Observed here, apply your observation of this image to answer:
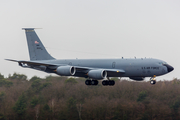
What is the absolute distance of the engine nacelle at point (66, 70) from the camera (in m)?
49.3

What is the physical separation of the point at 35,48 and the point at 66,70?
11.3 metres

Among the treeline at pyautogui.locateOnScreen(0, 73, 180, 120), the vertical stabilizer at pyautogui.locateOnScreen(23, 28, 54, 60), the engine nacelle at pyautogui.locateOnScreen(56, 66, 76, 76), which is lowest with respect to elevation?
the treeline at pyautogui.locateOnScreen(0, 73, 180, 120)

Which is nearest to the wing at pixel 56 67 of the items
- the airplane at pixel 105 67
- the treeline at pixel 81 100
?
the airplane at pixel 105 67

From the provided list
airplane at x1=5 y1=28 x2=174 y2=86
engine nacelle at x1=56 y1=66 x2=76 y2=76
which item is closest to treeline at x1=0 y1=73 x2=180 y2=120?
airplane at x1=5 y1=28 x2=174 y2=86

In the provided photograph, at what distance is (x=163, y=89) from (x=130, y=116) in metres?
11.8

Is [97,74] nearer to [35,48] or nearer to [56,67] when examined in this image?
[56,67]

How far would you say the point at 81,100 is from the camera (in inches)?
3263

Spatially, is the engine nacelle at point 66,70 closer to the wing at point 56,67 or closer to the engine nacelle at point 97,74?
the wing at point 56,67

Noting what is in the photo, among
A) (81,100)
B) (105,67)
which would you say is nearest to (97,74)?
(105,67)

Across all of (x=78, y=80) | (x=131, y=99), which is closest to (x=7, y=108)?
(x=78, y=80)

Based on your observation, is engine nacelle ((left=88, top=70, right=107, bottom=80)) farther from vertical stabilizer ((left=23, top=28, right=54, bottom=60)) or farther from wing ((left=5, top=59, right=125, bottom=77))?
vertical stabilizer ((left=23, top=28, right=54, bottom=60))

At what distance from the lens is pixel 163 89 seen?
281 feet

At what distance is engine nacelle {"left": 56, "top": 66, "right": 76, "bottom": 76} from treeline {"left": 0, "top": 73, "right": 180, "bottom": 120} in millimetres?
29234

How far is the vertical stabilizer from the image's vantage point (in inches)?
2277
